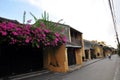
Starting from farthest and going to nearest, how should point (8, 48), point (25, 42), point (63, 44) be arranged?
point (63, 44) → point (8, 48) → point (25, 42)

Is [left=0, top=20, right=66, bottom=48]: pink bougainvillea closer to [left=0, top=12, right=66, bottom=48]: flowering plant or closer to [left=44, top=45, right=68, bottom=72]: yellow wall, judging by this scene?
[left=0, top=12, right=66, bottom=48]: flowering plant

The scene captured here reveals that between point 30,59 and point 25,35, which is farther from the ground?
point 25,35

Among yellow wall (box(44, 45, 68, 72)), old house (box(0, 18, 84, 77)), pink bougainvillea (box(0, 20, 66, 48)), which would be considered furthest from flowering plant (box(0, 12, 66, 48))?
yellow wall (box(44, 45, 68, 72))

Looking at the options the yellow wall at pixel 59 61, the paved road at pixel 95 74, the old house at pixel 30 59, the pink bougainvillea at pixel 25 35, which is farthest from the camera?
the yellow wall at pixel 59 61

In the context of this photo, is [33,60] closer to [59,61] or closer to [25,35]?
[59,61]

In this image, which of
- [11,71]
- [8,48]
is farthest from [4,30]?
[11,71]

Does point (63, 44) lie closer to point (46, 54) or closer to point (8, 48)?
point (46, 54)

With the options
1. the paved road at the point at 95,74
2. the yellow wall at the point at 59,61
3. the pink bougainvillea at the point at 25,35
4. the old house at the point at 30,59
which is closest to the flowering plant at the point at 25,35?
the pink bougainvillea at the point at 25,35

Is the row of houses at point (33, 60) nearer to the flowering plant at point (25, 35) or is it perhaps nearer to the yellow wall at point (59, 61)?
the yellow wall at point (59, 61)

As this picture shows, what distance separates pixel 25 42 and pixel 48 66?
731 cm

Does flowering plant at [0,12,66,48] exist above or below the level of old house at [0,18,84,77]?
above

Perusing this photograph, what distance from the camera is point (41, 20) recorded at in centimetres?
2214

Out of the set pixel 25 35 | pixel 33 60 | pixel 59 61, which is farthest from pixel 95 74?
pixel 25 35

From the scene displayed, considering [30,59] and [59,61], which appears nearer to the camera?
[30,59]
